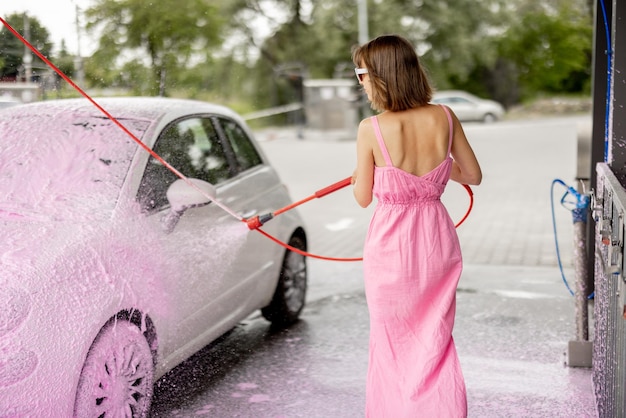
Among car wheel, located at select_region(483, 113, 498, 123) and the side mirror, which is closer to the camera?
the side mirror

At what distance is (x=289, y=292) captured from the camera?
5812 mm

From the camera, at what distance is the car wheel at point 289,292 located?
225 inches

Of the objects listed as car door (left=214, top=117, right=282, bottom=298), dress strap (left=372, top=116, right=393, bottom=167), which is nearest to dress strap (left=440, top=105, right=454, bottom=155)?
dress strap (left=372, top=116, right=393, bottom=167)

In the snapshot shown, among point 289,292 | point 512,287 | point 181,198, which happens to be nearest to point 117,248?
point 181,198

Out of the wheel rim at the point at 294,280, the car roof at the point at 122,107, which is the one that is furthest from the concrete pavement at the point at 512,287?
the car roof at the point at 122,107

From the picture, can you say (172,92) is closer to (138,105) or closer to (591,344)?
(138,105)

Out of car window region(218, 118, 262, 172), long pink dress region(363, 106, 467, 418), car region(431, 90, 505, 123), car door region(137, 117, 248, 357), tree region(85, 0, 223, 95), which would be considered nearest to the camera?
long pink dress region(363, 106, 467, 418)

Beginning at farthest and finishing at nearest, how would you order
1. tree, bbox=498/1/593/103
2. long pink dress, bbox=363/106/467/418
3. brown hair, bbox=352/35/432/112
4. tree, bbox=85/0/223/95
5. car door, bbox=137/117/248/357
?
tree, bbox=498/1/593/103 < tree, bbox=85/0/223/95 < car door, bbox=137/117/248/357 < long pink dress, bbox=363/106/467/418 < brown hair, bbox=352/35/432/112

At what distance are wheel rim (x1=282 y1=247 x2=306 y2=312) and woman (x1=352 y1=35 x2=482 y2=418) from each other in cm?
228

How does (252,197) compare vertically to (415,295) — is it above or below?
above

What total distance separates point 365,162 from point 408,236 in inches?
13.3

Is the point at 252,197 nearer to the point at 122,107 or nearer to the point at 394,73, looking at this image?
the point at 122,107

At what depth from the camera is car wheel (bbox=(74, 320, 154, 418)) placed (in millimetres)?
3477

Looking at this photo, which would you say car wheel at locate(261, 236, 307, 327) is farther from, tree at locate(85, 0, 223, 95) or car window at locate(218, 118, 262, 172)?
tree at locate(85, 0, 223, 95)
